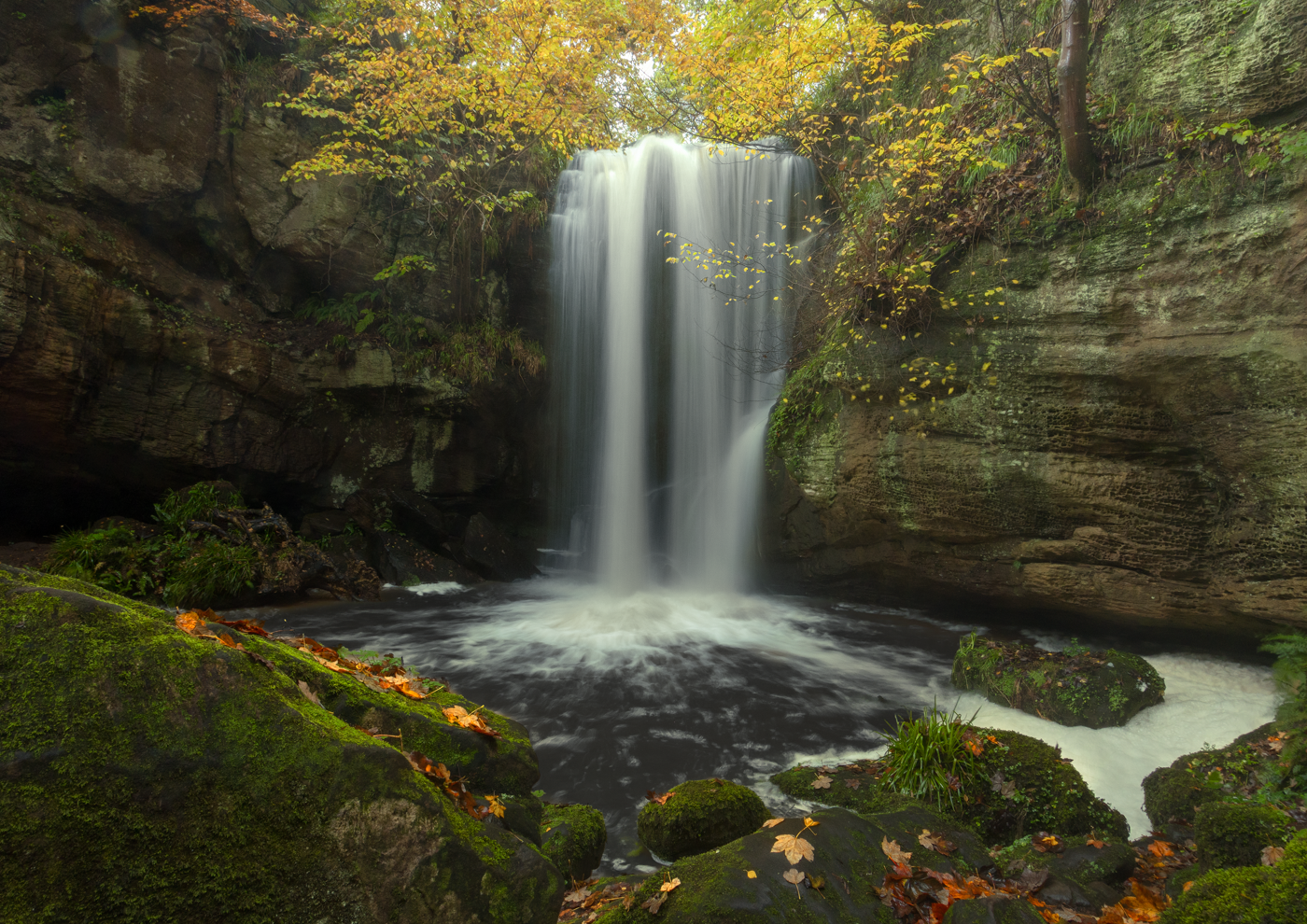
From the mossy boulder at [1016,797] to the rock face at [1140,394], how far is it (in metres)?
3.92

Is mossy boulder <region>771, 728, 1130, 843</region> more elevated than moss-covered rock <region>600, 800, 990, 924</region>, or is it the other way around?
moss-covered rock <region>600, 800, 990, 924</region>

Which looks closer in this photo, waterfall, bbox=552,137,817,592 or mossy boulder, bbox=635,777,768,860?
mossy boulder, bbox=635,777,768,860

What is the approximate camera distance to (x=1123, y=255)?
6656mm

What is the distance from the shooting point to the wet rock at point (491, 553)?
39.5 feet

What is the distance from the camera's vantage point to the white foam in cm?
480

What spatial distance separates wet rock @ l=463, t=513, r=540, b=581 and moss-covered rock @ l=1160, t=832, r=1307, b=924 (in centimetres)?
1109

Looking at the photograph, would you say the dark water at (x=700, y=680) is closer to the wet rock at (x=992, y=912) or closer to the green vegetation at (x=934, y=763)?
the green vegetation at (x=934, y=763)

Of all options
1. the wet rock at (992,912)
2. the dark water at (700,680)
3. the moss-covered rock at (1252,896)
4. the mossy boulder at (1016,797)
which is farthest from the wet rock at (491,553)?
the moss-covered rock at (1252,896)

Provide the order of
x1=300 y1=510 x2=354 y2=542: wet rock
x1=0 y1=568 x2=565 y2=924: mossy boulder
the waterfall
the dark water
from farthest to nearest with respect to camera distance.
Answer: the waterfall, x1=300 y1=510 x2=354 y2=542: wet rock, the dark water, x1=0 y1=568 x2=565 y2=924: mossy boulder

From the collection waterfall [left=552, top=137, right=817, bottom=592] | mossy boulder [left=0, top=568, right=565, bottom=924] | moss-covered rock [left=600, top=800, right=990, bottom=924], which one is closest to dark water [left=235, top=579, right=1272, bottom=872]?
moss-covered rock [left=600, top=800, right=990, bottom=924]

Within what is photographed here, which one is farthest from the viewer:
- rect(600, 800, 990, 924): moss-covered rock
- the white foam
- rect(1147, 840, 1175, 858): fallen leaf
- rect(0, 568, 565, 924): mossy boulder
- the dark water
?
the dark water

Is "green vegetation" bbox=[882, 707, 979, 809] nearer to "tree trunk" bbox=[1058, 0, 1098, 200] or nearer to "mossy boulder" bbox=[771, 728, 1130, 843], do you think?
"mossy boulder" bbox=[771, 728, 1130, 843]

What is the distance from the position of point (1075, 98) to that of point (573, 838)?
8459 mm

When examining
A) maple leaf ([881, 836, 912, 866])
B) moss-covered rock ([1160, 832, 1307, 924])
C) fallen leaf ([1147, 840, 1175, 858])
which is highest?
moss-covered rock ([1160, 832, 1307, 924])
